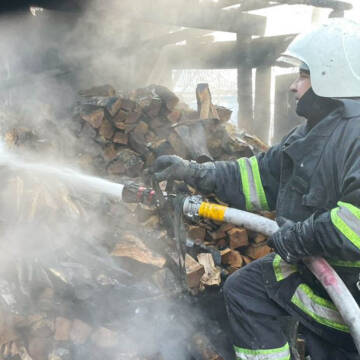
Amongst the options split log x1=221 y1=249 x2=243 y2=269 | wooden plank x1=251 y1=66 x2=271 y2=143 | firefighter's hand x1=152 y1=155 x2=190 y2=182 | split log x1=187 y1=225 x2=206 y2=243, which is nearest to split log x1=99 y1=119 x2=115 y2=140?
split log x1=187 y1=225 x2=206 y2=243

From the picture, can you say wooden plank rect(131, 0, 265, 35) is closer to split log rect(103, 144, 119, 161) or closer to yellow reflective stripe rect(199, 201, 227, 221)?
split log rect(103, 144, 119, 161)

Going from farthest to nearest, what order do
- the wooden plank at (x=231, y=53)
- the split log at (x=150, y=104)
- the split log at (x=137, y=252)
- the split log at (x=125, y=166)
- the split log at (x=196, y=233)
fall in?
the wooden plank at (x=231, y=53) < the split log at (x=150, y=104) < the split log at (x=125, y=166) < the split log at (x=196, y=233) < the split log at (x=137, y=252)

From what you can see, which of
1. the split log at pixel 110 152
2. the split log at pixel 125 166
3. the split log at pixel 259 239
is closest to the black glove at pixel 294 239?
the split log at pixel 259 239

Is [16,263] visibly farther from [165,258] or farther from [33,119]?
[33,119]

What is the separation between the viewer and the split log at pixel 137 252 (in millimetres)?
2678

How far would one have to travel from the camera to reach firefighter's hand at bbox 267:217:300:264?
6.11ft

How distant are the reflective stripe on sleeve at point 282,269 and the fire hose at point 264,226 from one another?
0.75 ft

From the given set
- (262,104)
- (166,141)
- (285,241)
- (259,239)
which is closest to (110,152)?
(166,141)

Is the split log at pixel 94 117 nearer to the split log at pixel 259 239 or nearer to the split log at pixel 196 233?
the split log at pixel 196 233

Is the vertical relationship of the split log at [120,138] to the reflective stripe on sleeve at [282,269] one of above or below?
above

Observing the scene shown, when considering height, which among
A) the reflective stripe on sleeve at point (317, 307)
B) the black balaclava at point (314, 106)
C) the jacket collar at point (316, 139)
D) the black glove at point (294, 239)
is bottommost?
the reflective stripe on sleeve at point (317, 307)

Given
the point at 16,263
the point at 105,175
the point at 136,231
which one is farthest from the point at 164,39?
the point at 16,263

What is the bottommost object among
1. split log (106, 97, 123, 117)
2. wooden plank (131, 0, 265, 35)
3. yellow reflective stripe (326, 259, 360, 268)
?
yellow reflective stripe (326, 259, 360, 268)

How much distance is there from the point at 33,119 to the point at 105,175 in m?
1.18
